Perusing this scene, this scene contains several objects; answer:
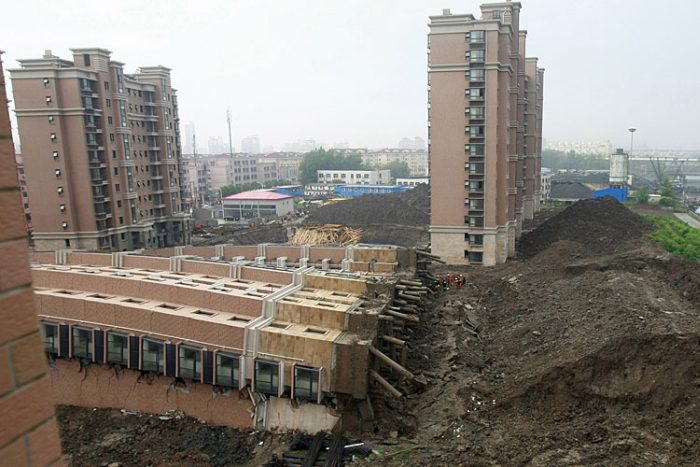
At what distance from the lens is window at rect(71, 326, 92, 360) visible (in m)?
17.8

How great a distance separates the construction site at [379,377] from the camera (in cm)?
1328

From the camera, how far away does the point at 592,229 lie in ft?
128

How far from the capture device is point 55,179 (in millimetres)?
34562

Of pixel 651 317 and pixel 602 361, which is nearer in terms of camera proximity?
pixel 602 361

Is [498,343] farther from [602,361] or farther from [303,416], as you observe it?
[303,416]

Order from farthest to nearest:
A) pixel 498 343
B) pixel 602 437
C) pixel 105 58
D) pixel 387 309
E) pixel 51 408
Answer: pixel 105 58 → pixel 498 343 → pixel 387 309 → pixel 602 437 → pixel 51 408

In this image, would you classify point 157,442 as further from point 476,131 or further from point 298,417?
point 476,131

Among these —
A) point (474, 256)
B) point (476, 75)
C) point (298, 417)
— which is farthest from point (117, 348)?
point (476, 75)

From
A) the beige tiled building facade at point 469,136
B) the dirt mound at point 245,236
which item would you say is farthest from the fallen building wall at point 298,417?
the dirt mound at point 245,236

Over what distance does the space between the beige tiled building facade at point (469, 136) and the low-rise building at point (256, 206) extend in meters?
30.5

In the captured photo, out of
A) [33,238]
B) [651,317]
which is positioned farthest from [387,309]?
[33,238]

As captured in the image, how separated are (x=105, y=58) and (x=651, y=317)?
34747 millimetres

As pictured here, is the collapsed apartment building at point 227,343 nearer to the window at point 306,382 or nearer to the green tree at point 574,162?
the window at point 306,382

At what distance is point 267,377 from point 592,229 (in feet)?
102
